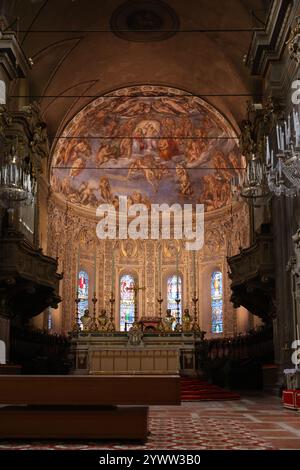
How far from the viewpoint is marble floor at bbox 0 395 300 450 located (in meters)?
6.66

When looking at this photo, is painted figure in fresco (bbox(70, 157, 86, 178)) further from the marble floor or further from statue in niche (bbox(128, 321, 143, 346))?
the marble floor

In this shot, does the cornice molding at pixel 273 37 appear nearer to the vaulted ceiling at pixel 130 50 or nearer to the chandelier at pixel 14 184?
the vaulted ceiling at pixel 130 50

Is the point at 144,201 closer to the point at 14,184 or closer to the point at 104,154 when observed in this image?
the point at 104,154

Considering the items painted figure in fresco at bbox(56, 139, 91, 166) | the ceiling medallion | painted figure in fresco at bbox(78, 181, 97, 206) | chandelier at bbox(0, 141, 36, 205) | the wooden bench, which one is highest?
the ceiling medallion

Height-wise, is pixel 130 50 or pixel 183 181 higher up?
pixel 130 50

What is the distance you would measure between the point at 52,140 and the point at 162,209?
732 cm

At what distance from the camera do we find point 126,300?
31547mm

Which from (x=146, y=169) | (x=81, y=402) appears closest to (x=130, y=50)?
(x=146, y=169)

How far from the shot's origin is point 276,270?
55.5 feet

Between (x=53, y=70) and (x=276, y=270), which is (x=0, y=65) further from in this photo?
(x=276, y=270)

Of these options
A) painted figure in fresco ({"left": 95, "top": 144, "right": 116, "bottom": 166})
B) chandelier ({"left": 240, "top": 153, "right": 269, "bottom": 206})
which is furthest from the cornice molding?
painted figure in fresco ({"left": 95, "top": 144, "right": 116, "bottom": 166})

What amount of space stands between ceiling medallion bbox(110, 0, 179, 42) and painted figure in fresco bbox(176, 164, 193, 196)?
26.6ft

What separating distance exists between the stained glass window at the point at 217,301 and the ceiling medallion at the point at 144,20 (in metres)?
12.1

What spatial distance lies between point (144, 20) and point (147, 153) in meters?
8.71
